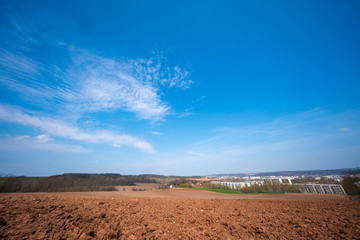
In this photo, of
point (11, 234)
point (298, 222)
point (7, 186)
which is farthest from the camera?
point (7, 186)

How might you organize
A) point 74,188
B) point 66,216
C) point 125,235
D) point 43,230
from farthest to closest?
point 74,188 → point 66,216 → point 125,235 → point 43,230

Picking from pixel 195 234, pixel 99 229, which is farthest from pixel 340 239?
pixel 99 229

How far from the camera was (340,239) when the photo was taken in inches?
233

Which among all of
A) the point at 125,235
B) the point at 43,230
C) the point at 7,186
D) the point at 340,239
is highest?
the point at 7,186

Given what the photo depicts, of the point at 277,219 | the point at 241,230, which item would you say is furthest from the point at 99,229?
the point at 277,219

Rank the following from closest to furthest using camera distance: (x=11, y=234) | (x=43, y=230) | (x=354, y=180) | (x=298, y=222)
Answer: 1. (x=11, y=234)
2. (x=43, y=230)
3. (x=298, y=222)
4. (x=354, y=180)

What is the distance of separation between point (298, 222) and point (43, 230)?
12.4 m

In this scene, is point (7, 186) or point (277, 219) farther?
point (7, 186)

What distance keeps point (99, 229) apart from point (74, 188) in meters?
46.1

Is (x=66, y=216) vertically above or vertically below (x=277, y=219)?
above

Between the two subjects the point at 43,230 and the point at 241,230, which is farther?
the point at 241,230

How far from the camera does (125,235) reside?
5523mm

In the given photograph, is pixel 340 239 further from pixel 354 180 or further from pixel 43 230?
pixel 354 180

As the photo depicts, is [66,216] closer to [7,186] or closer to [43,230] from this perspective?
[43,230]
